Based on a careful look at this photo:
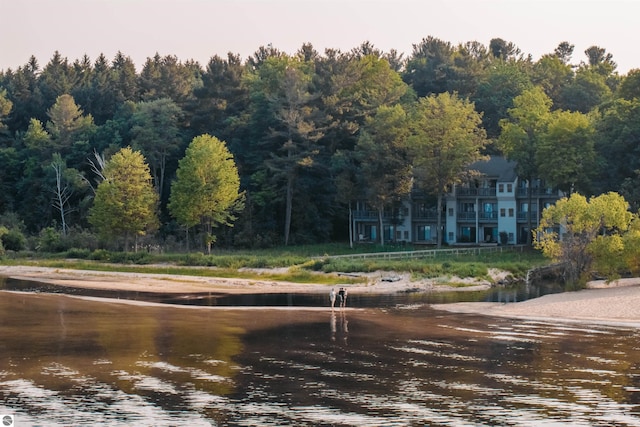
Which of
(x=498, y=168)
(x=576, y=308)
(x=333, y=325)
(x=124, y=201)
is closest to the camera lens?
(x=333, y=325)

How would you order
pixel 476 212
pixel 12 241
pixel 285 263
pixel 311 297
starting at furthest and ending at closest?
1. pixel 476 212
2. pixel 12 241
3. pixel 285 263
4. pixel 311 297

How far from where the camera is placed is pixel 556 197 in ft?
295

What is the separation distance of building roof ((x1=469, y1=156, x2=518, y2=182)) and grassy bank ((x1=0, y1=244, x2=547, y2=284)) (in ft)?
38.6

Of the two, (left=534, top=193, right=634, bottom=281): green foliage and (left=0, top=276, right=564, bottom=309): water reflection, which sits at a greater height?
(left=534, top=193, right=634, bottom=281): green foliage

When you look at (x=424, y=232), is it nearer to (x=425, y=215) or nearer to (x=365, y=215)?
(x=425, y=215)

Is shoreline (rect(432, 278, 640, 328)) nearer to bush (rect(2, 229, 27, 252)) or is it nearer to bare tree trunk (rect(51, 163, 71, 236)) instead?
bush (rect(2, 229, 27, 252))

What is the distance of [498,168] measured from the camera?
9419 cm

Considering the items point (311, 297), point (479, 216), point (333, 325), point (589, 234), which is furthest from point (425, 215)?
point (333, 325)

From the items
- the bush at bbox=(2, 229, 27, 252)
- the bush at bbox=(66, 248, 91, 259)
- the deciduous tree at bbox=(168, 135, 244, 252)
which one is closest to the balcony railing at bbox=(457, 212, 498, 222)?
the deciduous tree at bbox=(168, 135, 244, 252)

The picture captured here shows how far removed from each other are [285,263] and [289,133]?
26267 mm

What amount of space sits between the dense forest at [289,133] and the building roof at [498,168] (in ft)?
6.91

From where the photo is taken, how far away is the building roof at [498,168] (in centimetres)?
9206

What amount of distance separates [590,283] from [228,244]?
141 ft

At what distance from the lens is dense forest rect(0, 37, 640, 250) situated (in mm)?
84188
